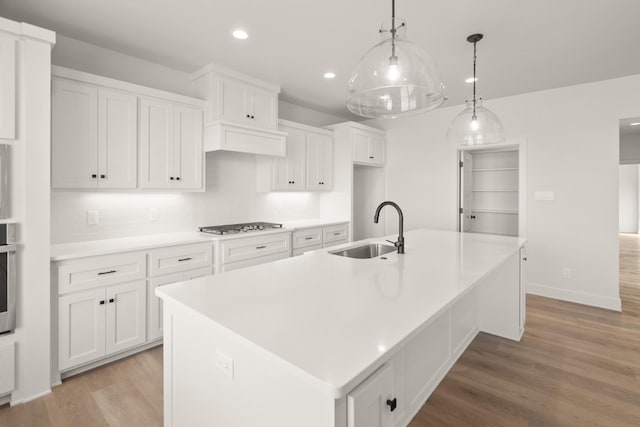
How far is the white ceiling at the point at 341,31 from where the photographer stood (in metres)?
2.28

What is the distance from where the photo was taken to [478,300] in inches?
116

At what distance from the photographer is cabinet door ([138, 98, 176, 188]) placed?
9.39 feet

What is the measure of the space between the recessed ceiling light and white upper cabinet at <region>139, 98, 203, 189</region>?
856 millimetres

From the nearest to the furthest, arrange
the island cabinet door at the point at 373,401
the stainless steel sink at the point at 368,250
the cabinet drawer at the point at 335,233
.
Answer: the island cabinet door at the point at 373,401, the stainless steel sink at the point at 368,250, the cabinet drawer at the point at 335,233

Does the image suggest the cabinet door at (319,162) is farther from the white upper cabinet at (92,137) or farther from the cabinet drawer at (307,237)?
the white upper cabinet at (92,137)

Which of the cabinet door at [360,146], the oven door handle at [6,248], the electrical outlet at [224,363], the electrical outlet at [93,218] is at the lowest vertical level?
the electrical outlet at [224,363]

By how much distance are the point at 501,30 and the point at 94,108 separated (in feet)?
10.5

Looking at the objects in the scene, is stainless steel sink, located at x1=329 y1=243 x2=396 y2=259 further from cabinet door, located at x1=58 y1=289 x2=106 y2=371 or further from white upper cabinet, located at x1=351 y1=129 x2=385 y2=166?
white upper cabinet, located at x1=351 y1=129 x2=385 y2=166

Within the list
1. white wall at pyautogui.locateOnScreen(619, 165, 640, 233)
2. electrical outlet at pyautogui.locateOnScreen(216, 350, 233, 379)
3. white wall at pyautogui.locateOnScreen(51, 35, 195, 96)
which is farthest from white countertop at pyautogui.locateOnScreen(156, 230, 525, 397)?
white wall at pyautogui.locateOnScreen(619, 165, 640, 233)

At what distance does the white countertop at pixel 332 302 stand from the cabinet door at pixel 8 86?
1.53 m

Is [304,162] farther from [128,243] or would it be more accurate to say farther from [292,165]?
[128,243]

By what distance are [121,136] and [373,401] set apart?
278cm

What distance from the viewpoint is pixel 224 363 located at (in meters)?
1.11

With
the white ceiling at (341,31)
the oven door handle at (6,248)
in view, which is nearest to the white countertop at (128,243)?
the oven door handle at (6,248)
